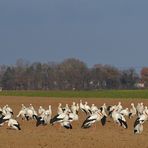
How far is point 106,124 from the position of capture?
109ft

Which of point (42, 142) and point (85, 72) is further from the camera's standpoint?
point (85, 72)

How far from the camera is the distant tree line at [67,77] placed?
570ft

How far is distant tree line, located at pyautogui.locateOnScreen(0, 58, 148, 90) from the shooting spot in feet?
Result: 570

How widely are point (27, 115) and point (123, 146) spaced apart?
1582 cm

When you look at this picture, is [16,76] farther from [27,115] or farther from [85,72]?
[27,115]

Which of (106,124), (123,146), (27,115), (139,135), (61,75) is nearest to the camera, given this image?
(123,146)

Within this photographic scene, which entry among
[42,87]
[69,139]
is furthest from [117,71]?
[69,139]

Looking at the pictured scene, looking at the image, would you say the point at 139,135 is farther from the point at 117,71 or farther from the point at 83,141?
the point at 117,71

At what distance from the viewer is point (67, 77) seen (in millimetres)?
175000

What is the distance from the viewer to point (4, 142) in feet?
72.3

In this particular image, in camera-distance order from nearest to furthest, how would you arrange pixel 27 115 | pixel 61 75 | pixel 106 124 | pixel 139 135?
pixel 139 135 < pixel 106 124 < pixel 27 115 < pixel 61 75

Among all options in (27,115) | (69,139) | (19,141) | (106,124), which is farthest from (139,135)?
(27,115)

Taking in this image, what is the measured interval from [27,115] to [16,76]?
143292 millimetres

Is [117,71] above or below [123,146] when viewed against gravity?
above
